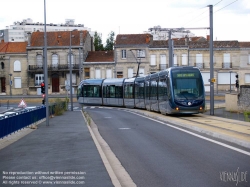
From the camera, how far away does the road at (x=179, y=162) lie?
32.9ft

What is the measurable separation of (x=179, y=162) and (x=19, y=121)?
12.2 metres

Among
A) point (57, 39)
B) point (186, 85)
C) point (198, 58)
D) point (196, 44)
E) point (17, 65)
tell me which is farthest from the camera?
point (57, 39)

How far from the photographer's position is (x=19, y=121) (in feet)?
75.1

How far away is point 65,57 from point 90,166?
6943 centimetres

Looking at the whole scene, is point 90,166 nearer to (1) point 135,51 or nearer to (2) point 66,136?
(2) point 66,136

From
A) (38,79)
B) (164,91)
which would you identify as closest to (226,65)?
(38,79)

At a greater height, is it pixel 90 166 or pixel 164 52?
pixel 164 52

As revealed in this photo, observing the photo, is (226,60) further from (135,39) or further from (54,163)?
(54,163)

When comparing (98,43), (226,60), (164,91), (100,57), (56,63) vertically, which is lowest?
(164,91)

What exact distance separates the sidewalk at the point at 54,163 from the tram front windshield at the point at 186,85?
13.8 meters

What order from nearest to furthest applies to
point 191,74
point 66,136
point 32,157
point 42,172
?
point 42,172, point 32,157, point 66,136, point 191,74

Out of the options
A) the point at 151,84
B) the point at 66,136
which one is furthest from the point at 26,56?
the point at 66,136

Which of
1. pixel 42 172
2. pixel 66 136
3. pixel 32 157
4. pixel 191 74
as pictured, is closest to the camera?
pixel 42 172

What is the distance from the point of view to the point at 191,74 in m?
30.5
